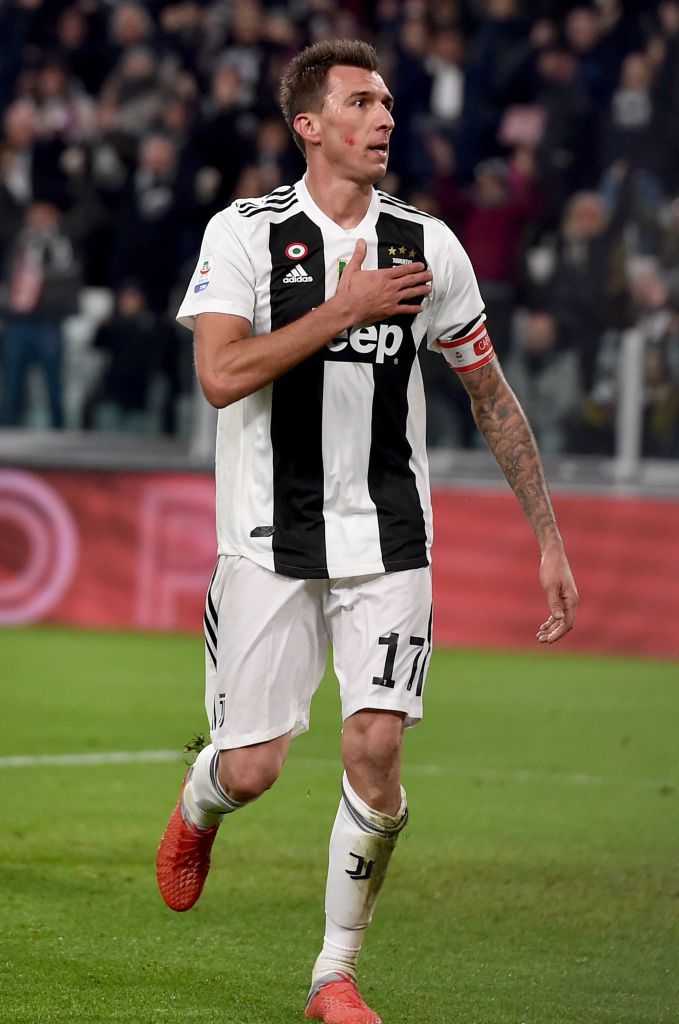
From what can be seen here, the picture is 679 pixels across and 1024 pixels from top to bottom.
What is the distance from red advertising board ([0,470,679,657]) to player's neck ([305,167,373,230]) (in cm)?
759

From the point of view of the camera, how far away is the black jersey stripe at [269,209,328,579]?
4348 mm

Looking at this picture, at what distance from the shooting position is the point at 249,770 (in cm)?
442

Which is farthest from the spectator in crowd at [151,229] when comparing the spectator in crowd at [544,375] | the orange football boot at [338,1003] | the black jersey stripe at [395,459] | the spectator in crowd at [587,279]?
the orange football boot at [338,1003]

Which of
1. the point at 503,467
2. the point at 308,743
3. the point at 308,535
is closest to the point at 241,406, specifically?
the point at 308,535

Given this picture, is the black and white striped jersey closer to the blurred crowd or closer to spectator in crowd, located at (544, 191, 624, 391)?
the blurred crowd

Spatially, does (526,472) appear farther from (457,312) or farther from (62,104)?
(62,104)

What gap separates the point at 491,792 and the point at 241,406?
3.37 m

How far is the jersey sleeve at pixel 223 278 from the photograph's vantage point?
427 cm

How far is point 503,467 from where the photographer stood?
460 centimetres

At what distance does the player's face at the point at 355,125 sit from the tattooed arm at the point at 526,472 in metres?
0.66

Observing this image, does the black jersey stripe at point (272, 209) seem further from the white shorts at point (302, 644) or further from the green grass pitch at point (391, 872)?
the green grass pitch at point (391, 872)

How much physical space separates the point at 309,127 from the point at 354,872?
1.99 metres

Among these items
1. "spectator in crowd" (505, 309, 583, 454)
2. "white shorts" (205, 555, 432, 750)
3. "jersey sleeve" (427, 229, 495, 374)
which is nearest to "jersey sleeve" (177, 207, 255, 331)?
"jersey sleeve" (427, 229, 495, 374)

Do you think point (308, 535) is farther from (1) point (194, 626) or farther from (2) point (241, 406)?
(1) point (194, 626)
